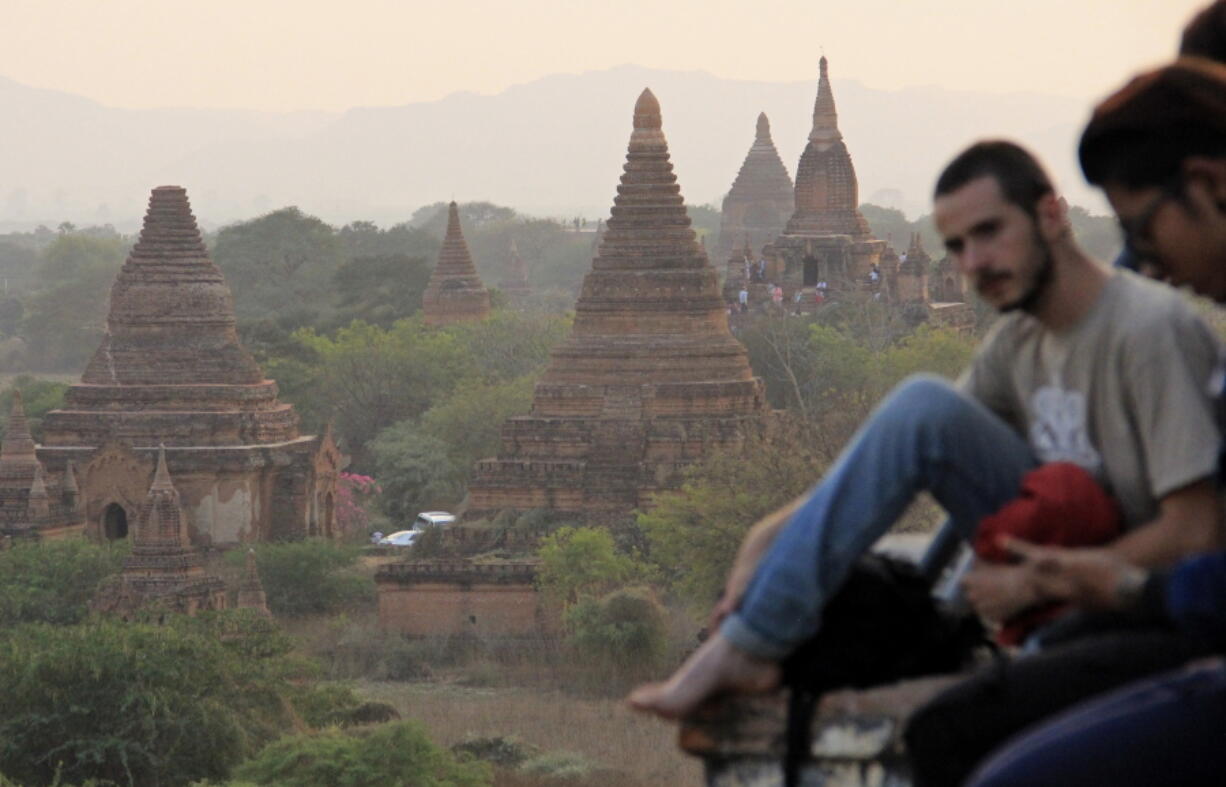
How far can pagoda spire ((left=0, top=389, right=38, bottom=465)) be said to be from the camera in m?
31.6

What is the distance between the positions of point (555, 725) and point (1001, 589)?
61.6ft

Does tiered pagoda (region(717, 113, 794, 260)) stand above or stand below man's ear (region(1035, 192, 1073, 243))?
above

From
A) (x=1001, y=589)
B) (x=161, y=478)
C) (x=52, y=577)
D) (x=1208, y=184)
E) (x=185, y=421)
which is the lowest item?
(x=52, y=577)

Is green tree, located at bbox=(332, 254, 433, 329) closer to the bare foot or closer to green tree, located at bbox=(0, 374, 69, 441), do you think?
green tree, located at bbox=(0, 374, 69, 441)

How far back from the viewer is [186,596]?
87.7 feet

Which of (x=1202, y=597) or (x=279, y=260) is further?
(x=279, y=260)

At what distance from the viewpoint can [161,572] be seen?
27703 mm

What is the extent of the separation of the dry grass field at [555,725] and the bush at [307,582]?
4.39m

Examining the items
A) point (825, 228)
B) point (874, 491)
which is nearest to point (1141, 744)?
point (874, 491)

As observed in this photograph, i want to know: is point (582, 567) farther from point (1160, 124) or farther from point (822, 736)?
point (1160, 124)

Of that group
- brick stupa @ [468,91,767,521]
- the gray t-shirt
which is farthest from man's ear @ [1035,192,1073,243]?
brick stupa @ [468,91,767,521]

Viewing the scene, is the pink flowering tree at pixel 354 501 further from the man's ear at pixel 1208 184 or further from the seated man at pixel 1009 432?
the man's ear at pixel 1208 184

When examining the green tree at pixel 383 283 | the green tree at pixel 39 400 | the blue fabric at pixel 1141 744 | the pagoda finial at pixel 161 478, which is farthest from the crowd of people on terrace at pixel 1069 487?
the green tree at pixel 383 283

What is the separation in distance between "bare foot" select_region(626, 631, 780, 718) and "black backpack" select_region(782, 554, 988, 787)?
5cm
